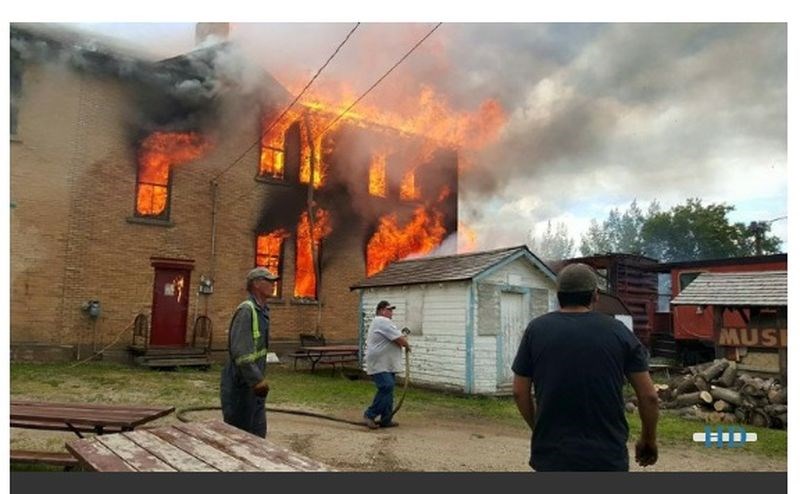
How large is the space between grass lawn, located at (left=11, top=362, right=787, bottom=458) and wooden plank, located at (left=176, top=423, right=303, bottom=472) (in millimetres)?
4948

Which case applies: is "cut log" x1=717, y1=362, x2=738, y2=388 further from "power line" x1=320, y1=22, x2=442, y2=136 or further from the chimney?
the chimney

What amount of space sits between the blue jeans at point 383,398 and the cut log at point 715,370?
5.24 meters

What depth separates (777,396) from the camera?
339 inches

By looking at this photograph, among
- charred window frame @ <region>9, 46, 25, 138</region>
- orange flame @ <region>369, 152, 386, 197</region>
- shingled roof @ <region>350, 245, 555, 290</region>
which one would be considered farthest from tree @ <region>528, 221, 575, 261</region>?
charred window frame @ <region>9, 46, 25, 138</region>

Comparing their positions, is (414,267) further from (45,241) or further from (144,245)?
(45,241)

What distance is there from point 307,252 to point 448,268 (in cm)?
495

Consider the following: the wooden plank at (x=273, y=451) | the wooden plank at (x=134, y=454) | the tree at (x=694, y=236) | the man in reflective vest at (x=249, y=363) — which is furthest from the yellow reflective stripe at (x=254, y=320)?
the tree at (x=694, y=236)

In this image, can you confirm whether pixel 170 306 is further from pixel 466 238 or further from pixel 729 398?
pixel 729 398

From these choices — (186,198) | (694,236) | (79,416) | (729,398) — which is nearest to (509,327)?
(729,398)

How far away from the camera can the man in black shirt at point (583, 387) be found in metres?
2.86

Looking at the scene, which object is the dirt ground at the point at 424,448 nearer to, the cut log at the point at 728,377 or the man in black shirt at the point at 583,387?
the cut log at the point at 728,377

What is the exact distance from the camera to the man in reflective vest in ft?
14.8

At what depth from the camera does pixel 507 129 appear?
1105cm

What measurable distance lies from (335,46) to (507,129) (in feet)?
11.9
